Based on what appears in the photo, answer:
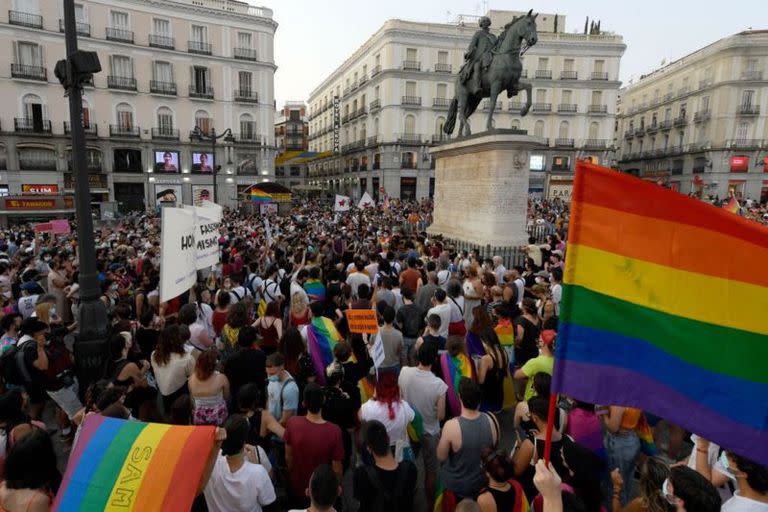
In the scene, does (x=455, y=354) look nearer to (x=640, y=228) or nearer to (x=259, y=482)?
(x=259, y=482)

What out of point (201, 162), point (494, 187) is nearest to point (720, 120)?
point (494, 187)

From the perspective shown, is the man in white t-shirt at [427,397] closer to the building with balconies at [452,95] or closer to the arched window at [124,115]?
the arched window at [124,115]

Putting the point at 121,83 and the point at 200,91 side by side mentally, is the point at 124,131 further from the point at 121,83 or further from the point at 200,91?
the point at 200,91

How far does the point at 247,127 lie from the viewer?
131 ft

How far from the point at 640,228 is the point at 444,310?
376 cm

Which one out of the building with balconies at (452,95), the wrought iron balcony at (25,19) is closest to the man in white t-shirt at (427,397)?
the wrought iron balcony at (25,19)

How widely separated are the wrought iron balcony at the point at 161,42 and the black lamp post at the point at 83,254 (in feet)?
118

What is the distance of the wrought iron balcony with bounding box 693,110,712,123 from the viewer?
150ft

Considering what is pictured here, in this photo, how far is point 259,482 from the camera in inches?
112

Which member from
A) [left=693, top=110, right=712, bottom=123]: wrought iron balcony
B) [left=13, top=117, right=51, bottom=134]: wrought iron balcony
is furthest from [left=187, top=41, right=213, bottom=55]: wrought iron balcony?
[left=693, top=110, right=712, bottom=123]: wrought iron balcony

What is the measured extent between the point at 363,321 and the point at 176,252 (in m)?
2.36

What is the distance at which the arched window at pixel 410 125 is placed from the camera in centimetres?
4516

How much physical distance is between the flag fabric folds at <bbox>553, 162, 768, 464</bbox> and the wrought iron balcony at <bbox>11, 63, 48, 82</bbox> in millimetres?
41613

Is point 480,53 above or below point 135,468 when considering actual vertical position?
above
